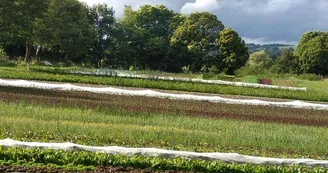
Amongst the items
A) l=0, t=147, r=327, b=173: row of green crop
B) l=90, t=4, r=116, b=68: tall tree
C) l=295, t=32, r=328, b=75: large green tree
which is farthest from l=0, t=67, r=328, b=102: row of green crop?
l=295, t=32, r=328, b=75: large green tree

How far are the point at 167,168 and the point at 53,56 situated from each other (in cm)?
4890

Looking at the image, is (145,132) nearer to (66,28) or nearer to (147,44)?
(66,28)

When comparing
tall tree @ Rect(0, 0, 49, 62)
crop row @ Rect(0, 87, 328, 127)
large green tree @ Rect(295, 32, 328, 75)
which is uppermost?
tall tree @ Rect(0, 0, 49, 62)

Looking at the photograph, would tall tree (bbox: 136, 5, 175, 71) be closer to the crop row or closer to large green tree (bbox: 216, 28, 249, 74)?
large green tree (bbox: 216, 28, 249, 74)

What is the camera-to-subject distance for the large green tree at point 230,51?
56.4 metres

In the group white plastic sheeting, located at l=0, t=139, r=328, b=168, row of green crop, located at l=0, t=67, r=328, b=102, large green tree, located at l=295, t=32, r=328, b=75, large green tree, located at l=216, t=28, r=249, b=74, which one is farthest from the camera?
large green tree, located at l=295, t=32, r=328, b=75

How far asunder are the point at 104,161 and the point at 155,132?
10.2 ft

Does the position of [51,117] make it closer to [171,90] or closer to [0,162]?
[0,162]

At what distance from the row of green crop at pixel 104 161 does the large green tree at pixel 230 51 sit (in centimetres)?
4913

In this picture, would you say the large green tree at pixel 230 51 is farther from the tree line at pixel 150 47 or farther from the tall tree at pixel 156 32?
the tall tree at pixel 156 32

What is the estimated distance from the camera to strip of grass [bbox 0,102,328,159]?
30.6 ft

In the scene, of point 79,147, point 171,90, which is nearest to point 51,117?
point 79,147

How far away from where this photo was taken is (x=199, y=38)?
58.2m

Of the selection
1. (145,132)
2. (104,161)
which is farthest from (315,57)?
(104,161)
